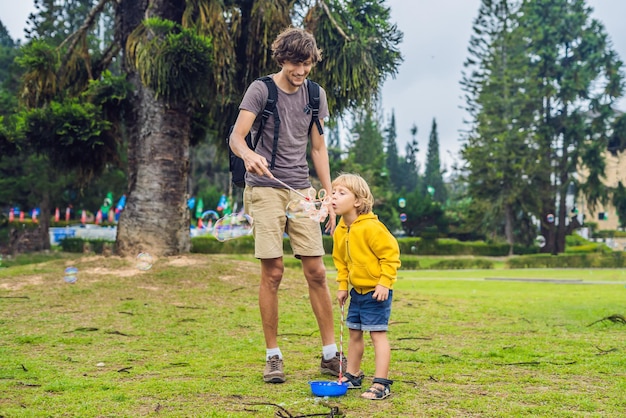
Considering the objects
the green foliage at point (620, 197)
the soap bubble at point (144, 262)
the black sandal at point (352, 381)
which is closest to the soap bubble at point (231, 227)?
the black sandal at point (352, 381)

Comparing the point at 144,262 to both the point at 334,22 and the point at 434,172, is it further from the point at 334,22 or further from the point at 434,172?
the point at 434,172

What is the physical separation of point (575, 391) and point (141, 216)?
702 cm

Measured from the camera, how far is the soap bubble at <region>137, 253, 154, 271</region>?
8.98 m

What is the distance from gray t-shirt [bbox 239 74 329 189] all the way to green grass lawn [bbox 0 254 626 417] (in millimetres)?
1258

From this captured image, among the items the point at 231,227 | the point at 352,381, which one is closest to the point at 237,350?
the point at 231,227

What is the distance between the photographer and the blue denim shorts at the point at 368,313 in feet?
13.0

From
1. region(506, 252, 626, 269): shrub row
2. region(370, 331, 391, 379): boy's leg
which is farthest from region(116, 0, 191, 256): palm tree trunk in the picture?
region(506, 252, 626, 269): shrub row

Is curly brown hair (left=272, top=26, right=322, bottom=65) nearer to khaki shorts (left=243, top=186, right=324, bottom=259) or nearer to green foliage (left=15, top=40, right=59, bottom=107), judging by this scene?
khaki shorts (left=243, top=186, right=324, bottom=259)

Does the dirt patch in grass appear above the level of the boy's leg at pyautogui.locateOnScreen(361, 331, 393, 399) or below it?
above

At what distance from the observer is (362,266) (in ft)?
13.1

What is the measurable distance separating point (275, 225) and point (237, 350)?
1.54m

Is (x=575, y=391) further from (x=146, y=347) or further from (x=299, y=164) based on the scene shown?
(x=146, y=347)

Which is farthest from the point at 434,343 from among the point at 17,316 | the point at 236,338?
the point at 17,316

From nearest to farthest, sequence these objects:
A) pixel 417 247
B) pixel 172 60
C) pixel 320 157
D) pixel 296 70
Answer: pixel 296 70
pixel 320 157
pixel 172 60
pixel 417 247
